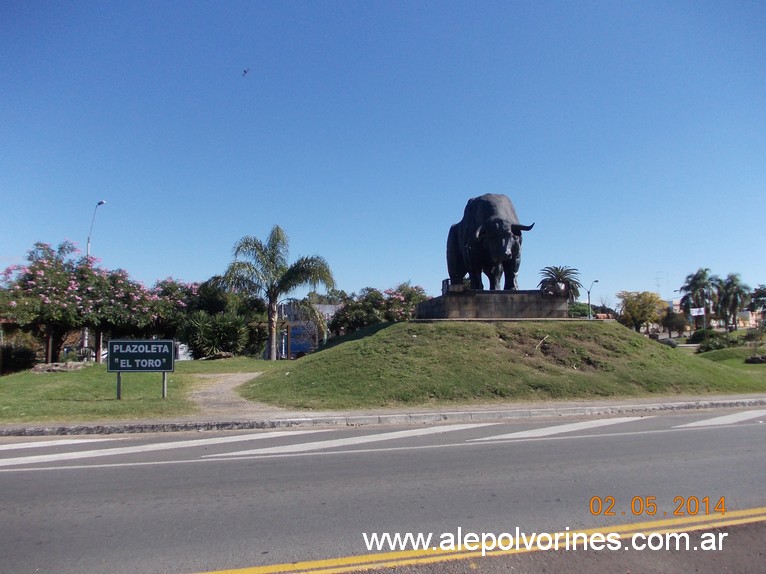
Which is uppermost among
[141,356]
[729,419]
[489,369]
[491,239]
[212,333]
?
[491,239]

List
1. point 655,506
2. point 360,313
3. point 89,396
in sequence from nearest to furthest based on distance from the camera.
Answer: point 655,506 < point 89,396 < point 360,313

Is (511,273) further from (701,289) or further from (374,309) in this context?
(701,289)

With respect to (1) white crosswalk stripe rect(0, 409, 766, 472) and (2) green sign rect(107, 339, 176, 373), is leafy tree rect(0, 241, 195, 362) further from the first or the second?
(1) white crosswalk stripe rect(0, 409, 766, 472)

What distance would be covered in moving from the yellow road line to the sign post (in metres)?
10.6

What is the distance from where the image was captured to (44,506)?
5691 millimetres

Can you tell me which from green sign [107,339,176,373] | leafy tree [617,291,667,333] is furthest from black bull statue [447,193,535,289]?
leafy tree [617,291,667,333]

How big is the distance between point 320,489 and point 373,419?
553cm

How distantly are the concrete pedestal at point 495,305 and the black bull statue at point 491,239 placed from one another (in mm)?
480

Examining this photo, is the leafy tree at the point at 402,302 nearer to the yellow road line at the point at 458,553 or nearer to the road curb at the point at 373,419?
the road curb at the point at 373,419

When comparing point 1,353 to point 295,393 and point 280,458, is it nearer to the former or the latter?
point 295,393

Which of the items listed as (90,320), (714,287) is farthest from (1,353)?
(714,287)

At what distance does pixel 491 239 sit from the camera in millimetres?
18578

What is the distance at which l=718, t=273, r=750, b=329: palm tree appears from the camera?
234 feet

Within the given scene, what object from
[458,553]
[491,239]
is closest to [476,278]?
[491,239]
